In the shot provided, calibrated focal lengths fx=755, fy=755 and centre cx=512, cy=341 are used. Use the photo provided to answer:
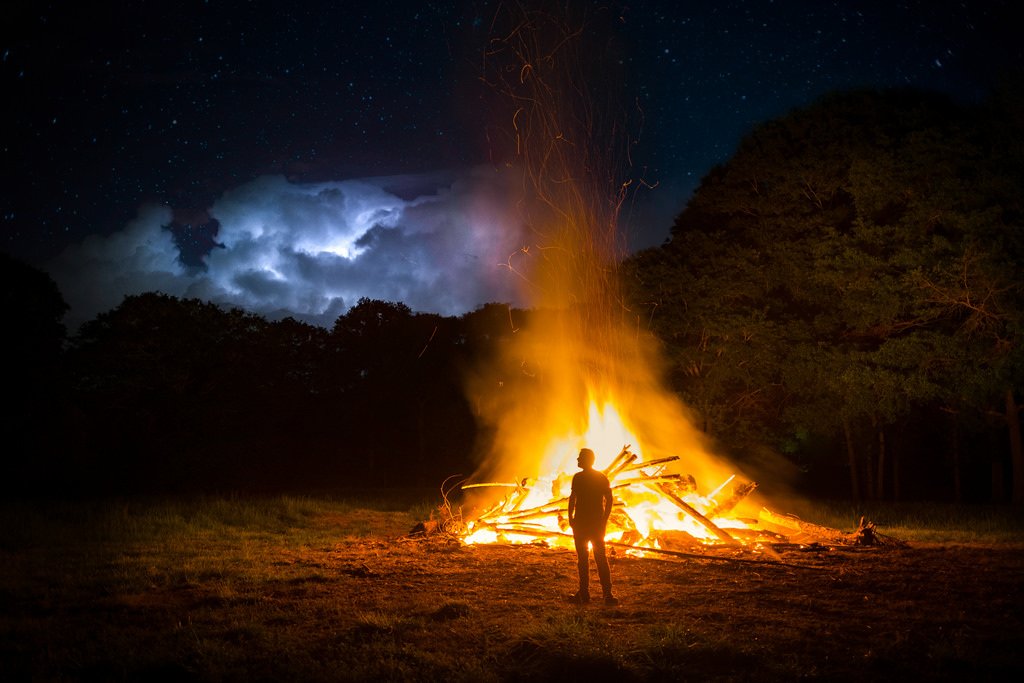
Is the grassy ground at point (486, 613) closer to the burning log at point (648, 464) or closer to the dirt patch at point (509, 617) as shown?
the dirt patch at point (509, 617)

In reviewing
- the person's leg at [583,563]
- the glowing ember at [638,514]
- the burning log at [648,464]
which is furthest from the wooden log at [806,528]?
the person's leg at [583,563]

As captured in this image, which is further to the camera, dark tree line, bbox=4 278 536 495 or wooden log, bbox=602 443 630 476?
dark tree line, bbox=4 278 536 495

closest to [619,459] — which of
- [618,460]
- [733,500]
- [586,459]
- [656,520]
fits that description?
[618,460]

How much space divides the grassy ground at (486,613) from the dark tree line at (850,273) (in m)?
5.90

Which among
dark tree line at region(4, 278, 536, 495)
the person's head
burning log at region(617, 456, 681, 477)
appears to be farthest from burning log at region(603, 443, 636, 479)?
dark tree line at region(4, 278, 536, 495)

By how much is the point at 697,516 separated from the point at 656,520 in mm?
1053

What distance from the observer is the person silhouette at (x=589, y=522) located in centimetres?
783

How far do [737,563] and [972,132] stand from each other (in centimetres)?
1266

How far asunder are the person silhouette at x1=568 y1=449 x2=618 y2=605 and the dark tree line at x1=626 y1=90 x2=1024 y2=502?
12.1 metres

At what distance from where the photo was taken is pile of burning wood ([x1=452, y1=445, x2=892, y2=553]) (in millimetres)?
11516

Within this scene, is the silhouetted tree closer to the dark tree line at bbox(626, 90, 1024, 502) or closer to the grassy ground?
the grassy ground

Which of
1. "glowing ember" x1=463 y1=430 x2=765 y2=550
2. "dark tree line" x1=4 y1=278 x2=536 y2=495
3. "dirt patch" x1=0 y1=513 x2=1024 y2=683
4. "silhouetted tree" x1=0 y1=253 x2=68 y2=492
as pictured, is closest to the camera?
"dirt patch" x1=0 y1=513 x2=1024 y2=683

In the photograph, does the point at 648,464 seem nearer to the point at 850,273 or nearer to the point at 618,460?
the point at 618,460

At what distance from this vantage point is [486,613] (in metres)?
7.46
